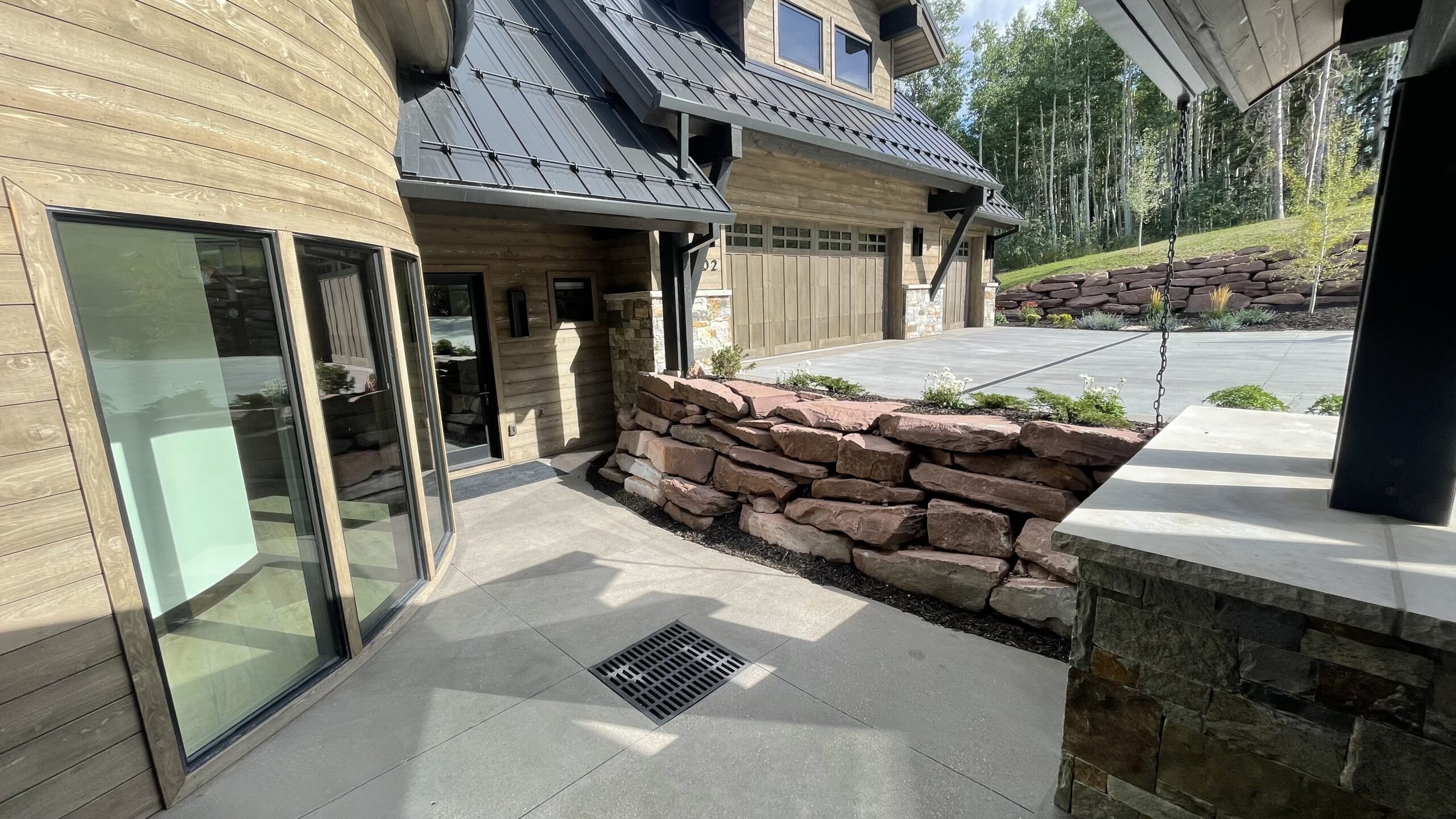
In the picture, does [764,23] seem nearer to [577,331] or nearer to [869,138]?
[869,138]

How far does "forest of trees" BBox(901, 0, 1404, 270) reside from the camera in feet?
70.1

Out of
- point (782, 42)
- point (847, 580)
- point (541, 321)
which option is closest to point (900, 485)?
point (847, 580)

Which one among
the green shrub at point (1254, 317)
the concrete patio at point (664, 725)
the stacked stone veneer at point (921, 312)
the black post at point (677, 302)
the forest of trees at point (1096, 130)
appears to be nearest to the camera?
the concrete patio at point (664, 725)

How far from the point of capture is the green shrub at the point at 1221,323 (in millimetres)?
10406

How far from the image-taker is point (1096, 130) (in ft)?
86.7

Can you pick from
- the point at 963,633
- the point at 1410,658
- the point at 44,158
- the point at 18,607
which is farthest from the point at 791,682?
the point at 44,158

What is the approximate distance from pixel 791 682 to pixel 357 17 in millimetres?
4632

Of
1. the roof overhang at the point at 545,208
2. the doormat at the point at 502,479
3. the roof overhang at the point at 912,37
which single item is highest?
the roof overhang at the point at 912,37

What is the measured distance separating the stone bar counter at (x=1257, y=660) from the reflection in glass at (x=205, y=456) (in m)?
3.40

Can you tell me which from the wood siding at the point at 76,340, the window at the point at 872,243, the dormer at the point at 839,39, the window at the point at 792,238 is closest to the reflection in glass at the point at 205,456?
the wood siding at the point at 76,340

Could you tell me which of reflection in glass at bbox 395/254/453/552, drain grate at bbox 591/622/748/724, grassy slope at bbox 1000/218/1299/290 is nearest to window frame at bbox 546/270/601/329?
→ reflection in glass at bbox 395/254/453/552

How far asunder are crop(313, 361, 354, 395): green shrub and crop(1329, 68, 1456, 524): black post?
4.19 metres

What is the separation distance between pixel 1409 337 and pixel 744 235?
686 cm

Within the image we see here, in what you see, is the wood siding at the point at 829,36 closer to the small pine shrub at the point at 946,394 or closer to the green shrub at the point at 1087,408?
the small pine shrub at the point at 946,394
